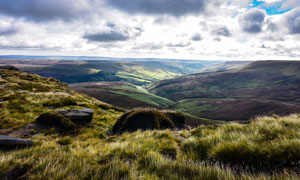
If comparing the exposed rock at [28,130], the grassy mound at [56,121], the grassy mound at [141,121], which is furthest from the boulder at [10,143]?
the grassy mound at [141,121]

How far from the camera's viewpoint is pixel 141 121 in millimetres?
14211

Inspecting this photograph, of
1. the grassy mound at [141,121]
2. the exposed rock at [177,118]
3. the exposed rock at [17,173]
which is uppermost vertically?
the exposed rock at [17,173]

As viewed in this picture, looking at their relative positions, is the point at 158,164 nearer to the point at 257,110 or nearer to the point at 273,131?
the point at 273,131

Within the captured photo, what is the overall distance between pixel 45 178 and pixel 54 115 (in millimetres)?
12185

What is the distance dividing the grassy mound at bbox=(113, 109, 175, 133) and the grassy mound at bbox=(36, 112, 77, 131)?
4110 mm

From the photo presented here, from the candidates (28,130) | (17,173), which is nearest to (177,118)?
(28,130)

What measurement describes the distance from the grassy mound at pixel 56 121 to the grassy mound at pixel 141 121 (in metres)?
4.11

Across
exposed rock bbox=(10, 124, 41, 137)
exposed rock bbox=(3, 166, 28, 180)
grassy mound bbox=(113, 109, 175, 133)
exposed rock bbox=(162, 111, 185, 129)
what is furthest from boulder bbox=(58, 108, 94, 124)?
exposed rock bbox=(3, 166, 28, 180)

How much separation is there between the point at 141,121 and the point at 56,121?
7.89m

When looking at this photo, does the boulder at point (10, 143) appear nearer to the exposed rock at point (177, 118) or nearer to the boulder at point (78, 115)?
the boulder at point (78, 115)

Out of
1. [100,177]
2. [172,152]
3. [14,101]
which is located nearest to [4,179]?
[100,177]

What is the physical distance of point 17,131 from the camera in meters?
11.3

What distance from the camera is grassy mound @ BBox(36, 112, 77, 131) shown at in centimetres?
1274

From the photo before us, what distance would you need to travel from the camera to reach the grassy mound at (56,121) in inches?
Answer: 502
